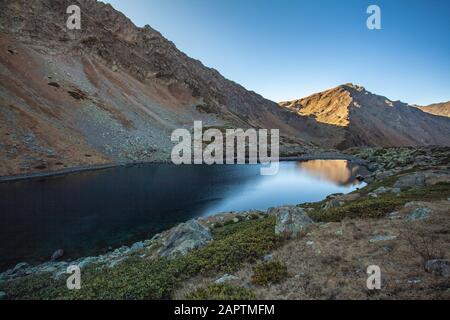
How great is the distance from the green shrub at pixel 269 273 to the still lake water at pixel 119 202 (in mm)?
17258

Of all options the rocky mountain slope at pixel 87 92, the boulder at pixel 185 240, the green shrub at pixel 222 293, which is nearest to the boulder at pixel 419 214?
the green shrub at pixel 222 293

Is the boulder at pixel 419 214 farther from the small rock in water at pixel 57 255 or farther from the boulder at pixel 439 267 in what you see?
the small rock in water at pixel 57 255

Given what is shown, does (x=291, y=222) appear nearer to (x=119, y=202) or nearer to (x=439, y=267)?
(x=439, y=267)

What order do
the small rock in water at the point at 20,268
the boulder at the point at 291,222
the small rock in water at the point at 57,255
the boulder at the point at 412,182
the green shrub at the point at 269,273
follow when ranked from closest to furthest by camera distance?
the green shrub at the point at 269,273 → the boulder at the point at 291,222 → the small rock in water at the point at 20,268 → the small rock in water at the point at 57,255 → the boulder at the point at 412,182

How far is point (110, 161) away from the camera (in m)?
69.3

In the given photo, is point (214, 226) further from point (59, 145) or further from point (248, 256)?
point (59, 145)

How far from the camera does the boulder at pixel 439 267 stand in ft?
30.6

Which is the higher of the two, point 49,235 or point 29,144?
point 29,144

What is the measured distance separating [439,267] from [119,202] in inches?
1422

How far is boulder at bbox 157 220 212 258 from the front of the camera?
1638 cm

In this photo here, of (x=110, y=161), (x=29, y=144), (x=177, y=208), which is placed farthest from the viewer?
(x=110, y=161)

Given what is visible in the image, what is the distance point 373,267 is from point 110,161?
2690 inches
